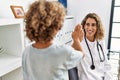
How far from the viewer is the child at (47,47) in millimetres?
862

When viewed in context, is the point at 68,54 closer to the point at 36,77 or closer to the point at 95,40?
the point at 36,77

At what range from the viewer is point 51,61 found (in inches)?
34.8

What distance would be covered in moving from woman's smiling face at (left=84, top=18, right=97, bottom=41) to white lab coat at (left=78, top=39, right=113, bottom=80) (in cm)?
8

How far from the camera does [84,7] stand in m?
3.01

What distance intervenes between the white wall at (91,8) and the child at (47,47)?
7.12 feet

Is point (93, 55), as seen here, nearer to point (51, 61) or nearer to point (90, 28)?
point (90, 28)

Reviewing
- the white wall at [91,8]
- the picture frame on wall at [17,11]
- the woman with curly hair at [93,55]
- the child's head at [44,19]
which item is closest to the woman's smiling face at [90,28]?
the woman with curly hair at [93,55]

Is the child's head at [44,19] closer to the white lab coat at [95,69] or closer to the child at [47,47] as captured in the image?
the child at [47,47]

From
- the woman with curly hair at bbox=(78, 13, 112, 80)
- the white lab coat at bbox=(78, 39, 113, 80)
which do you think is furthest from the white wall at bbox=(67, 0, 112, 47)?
the white lab coat at bbox=(78, 39, 113, 80)

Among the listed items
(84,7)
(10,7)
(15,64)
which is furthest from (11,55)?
→ (84,7)

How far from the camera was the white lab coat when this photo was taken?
1.49 metres

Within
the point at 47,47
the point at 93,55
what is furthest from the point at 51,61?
the point at 93,55

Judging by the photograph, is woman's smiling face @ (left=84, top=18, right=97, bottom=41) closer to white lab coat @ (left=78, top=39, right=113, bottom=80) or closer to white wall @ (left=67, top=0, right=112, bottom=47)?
white lab coat @ (left=78, top=39, right=113, bottom=80)

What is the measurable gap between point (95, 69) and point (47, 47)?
2.56ft
